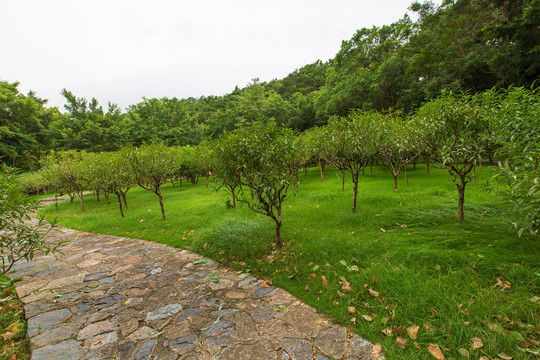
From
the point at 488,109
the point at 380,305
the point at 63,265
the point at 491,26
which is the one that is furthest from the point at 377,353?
the point at 491,26

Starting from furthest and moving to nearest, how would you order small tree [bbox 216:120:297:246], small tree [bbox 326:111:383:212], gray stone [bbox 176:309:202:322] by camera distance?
small tree [bbox 326:111:383:212] → small tree [bbox 216:120:297:246] → gray stone [bbox 176:309:202:322]

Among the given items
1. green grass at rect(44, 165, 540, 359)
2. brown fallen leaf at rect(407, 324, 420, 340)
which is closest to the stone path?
green grass at rect(44, 165, 540, 359)

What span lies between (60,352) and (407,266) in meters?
5.56

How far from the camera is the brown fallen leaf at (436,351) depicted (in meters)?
2.51

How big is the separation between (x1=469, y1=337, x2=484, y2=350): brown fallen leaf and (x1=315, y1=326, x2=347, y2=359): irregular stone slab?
4.60 ft

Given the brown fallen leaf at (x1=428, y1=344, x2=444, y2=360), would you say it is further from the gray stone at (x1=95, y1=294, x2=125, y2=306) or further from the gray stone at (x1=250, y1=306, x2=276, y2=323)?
the gray stone at (x1=95, y1=294, x2=125, y2=306)

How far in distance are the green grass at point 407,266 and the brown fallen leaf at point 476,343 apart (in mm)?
44

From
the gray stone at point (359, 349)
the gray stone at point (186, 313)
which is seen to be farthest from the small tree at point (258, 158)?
the gray stone at point (359, 349)

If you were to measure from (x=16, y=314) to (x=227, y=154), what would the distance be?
15.7ft

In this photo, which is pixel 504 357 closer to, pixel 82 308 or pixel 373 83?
pixel 82 308

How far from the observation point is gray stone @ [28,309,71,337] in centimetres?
340

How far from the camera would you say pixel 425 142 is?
659 cm

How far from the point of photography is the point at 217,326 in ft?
11.0

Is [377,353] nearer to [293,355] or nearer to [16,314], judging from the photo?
[293,355]
